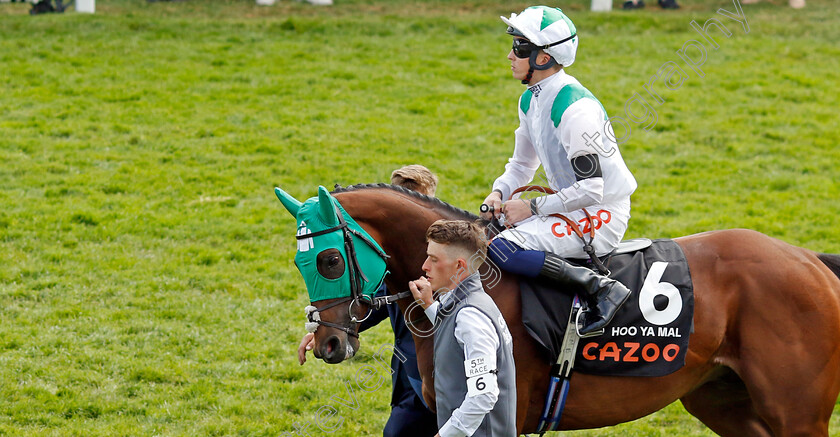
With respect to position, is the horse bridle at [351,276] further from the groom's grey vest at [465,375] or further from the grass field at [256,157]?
the grass field at [256,157]

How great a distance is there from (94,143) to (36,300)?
360 cm

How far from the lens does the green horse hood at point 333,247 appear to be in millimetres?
3795

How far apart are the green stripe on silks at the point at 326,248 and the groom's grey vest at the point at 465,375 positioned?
0.46 meters

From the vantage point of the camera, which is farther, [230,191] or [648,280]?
[230,191]

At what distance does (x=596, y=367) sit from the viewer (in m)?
4.07

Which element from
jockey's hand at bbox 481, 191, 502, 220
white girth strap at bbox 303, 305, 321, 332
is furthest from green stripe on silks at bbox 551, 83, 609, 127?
white girth strap at bbox 303, 305, 321, 332

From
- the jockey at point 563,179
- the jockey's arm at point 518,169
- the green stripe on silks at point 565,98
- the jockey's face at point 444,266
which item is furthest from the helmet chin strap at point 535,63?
the jockey's face at point 444,266

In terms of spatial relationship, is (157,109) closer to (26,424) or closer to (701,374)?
(26,424)

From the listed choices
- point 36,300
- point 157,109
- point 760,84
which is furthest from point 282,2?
point 36,300

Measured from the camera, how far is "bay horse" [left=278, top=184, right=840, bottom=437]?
13.1 ft

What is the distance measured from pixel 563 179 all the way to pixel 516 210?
0.85 ft

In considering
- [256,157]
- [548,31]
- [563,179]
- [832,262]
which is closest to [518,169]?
[563,179]

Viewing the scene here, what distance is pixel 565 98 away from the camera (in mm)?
4004

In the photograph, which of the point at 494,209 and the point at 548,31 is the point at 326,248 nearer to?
the point at 494,209
